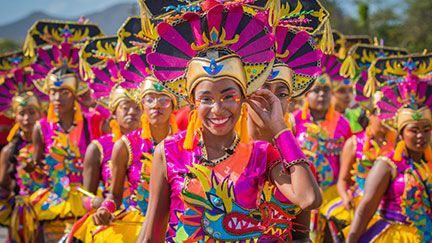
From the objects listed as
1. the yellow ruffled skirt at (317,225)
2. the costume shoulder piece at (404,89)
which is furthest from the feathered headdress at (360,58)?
the yellow ruffled skirt at (317,225)

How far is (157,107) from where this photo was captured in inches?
221

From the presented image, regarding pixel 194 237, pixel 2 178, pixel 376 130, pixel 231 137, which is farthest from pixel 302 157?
pixel 2 178

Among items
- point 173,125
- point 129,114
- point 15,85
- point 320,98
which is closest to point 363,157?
point 320,98

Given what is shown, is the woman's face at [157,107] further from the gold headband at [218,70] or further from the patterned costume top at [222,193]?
the gold headband at [218,70]

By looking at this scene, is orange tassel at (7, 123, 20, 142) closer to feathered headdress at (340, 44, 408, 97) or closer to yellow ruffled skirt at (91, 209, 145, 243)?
yellow ruffled skirt at (91, 209, 145, 243)

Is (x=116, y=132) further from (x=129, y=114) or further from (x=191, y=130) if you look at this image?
(x=191, y=130)

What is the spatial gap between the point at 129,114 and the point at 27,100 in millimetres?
3520

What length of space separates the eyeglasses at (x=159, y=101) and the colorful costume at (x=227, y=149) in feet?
6.62

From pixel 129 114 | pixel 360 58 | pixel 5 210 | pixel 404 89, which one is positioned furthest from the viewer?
pixel 5 210

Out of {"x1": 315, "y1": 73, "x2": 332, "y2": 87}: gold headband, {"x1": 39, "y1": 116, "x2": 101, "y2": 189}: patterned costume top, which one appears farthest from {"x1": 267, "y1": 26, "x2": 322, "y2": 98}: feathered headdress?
{"x1": 315, "y1": 73, "x2": 332, "y2": 87}: gold headband

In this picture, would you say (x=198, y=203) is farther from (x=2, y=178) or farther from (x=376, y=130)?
(x=2, y=178)

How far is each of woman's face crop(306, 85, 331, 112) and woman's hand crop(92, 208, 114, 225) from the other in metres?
4.08

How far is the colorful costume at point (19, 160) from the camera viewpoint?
827 centimetres

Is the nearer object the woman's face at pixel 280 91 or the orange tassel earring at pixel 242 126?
the orange tassel earring at pixel 242 126
